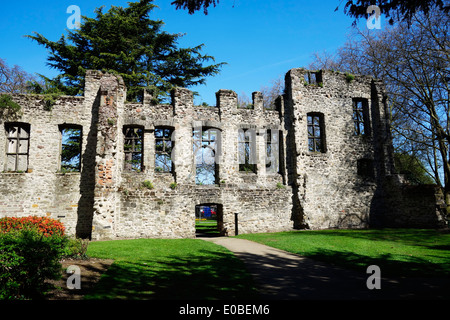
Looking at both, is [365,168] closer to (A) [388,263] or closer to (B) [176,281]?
(A) [388,263]

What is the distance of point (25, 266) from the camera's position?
5.05 metres

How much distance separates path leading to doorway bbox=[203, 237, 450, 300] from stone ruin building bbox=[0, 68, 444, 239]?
7658 mm

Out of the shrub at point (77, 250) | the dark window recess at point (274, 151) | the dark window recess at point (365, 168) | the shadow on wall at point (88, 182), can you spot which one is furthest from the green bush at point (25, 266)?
the dark window recess at point (365, 168)

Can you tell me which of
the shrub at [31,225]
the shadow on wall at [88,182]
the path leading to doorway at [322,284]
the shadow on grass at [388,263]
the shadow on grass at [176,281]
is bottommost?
the shadow on grass at [388,263]

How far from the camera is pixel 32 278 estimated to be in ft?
16.8

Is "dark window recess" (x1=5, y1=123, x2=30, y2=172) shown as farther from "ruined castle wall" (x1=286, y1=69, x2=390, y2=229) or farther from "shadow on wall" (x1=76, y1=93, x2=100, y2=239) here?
"ruined castle wall" (x1=286, y1=69, x2=390, y2=229)

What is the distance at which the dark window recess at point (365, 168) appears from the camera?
18.9 metres

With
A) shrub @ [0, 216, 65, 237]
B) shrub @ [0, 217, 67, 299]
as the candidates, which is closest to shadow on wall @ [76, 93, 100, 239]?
shrub @ [0, 216, 65, 237]

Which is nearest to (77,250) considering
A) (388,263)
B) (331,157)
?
(388,263)

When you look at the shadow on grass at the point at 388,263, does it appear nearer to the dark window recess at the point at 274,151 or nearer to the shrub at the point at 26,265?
the shrub at the point at 26,265

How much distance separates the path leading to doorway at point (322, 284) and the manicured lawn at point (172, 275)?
46 centimetres

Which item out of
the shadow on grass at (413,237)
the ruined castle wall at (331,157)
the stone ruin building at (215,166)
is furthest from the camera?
the ruined castle wall at (331,157)

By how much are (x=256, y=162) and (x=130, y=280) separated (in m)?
11.6
